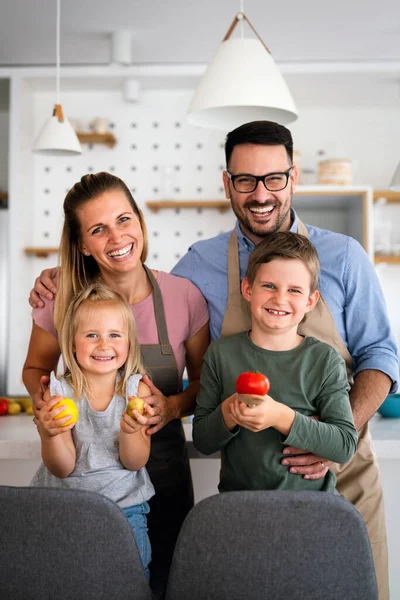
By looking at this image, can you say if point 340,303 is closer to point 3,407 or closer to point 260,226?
point 260,226

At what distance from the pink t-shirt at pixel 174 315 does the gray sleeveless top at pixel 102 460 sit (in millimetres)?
176

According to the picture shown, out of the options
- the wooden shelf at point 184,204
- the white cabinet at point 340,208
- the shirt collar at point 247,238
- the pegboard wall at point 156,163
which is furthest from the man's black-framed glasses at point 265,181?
the pegboard wall at point 156,163

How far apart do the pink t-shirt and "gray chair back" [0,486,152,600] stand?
0.63 meters

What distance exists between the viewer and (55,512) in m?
0.94

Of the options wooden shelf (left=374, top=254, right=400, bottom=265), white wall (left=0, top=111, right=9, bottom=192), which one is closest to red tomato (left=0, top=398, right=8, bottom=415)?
wooden shelf (left=374, top=254, right=400, bottom=265)

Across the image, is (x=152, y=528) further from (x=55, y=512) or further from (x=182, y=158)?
(x=182, y=158)

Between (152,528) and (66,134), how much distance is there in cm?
207

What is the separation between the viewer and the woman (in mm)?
1496

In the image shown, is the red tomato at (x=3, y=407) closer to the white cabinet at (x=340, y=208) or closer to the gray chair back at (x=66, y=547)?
the gray chair back at (x=66, y=547)

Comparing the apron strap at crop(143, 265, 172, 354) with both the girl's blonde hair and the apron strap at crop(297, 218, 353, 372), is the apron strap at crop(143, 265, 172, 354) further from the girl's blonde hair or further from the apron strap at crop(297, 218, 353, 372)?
the apron strap at crop(297, 218, 353, 372)

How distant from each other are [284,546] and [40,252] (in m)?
3.75

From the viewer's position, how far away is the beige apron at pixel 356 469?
4.93 ft

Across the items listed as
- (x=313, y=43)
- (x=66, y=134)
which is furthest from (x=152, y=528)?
(x=313, y=43)

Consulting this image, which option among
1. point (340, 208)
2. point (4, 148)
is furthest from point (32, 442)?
point (4, 148)
